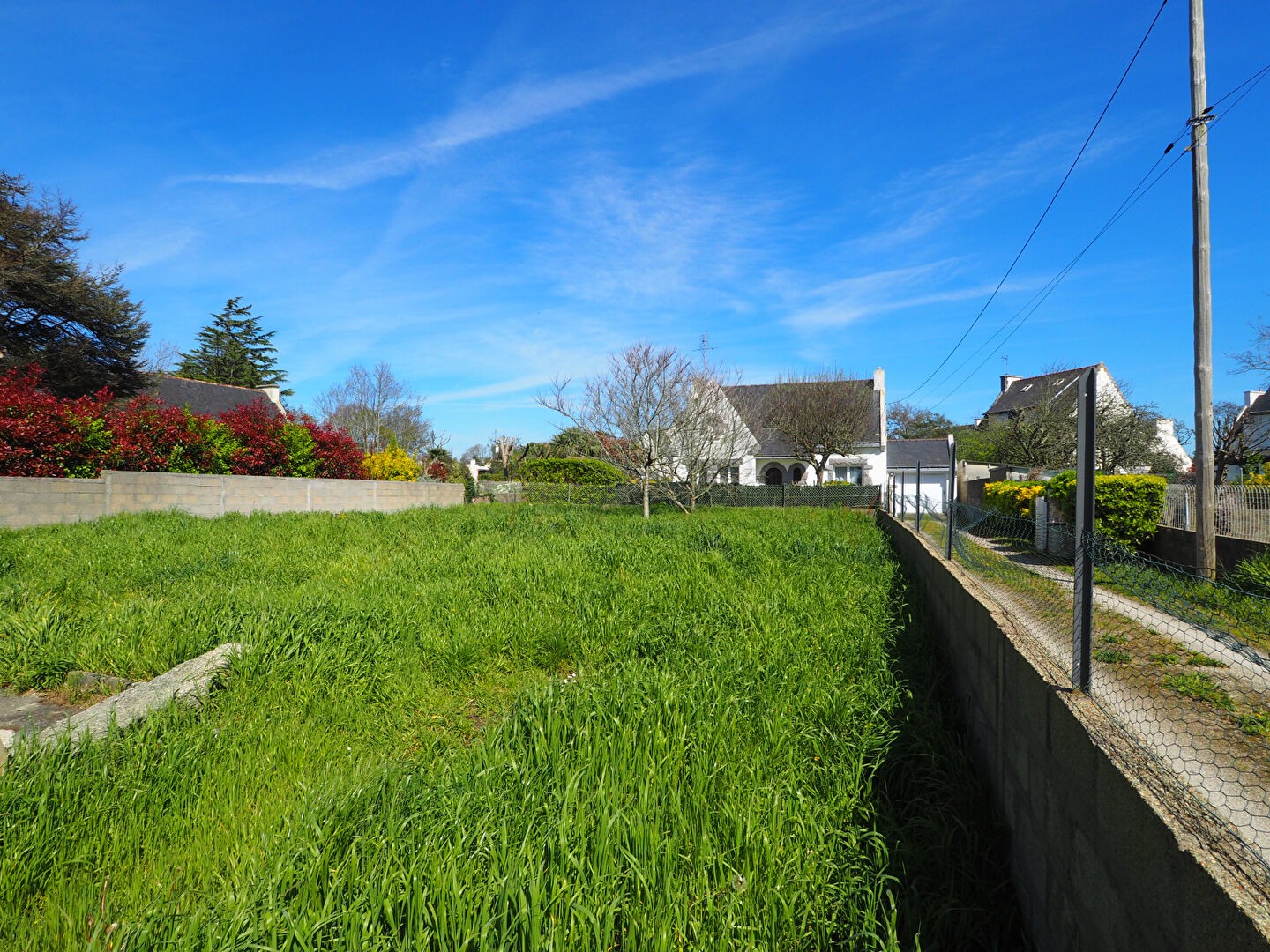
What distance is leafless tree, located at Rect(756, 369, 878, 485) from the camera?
3234 cm

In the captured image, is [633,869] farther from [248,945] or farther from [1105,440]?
[1105,440]

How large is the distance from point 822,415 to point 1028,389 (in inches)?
848

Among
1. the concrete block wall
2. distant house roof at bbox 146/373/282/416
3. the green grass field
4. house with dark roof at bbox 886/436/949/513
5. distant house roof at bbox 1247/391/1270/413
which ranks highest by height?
distant house roof at bbox 1247/391/1270/413

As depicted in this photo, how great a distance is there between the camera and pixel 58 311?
72.7 feet

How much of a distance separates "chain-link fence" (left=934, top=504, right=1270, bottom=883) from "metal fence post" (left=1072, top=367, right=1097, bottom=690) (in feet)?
0.11

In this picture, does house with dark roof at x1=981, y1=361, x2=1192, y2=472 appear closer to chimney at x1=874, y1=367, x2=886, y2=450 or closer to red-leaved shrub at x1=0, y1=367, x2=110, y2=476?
chimney at x1=874, y1=367, x2=886, y2=450

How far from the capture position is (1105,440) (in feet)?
94.3

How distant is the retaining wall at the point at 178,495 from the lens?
10812 mm

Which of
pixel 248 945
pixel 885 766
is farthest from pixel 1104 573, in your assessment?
pixel 248 945

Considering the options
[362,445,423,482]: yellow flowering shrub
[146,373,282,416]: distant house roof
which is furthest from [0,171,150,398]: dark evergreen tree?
[362,445,423,482]: yellow flowering shrub

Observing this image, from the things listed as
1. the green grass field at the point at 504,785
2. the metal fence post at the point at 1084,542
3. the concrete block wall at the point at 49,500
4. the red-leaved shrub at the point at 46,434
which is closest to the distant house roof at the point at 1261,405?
the green grass field at the point at 504,785

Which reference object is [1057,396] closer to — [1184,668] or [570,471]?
[570,471]

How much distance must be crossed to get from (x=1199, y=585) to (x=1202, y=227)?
873cm

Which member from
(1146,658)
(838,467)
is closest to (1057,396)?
(838,467)
